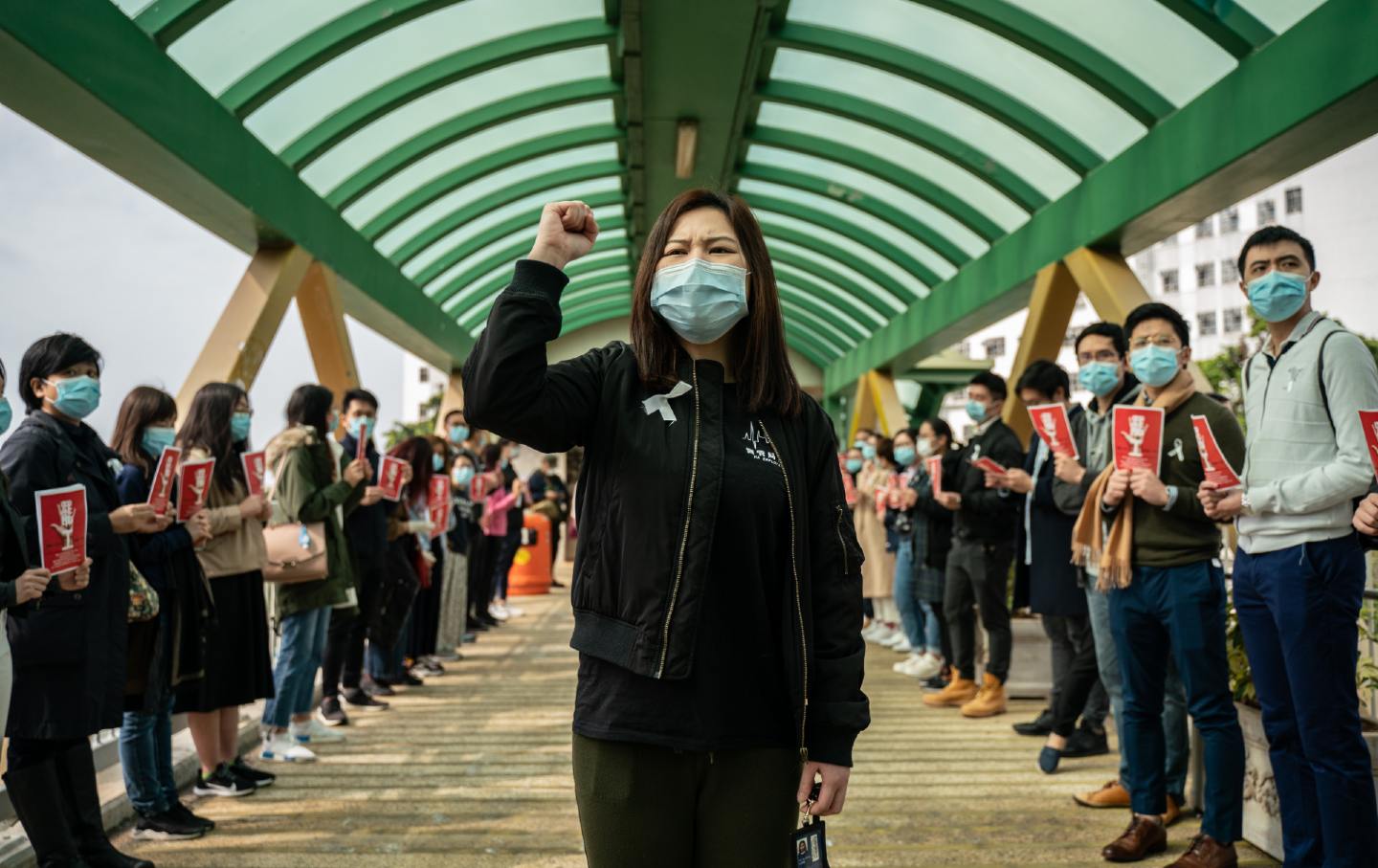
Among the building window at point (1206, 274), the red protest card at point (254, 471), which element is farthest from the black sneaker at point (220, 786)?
the building window at point (1206, 274)

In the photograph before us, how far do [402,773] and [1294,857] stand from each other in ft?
14.7

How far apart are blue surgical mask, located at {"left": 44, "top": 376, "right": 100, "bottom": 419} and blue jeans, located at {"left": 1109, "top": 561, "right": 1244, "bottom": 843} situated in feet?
→ 14.0

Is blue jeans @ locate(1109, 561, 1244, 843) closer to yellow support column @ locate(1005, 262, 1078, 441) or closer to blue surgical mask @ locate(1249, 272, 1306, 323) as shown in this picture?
blue surgical mask @ locate(1249, 272, 1306, 323)

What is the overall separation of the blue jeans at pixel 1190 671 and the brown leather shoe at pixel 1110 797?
0.82 meters

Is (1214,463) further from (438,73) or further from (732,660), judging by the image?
(438,73)

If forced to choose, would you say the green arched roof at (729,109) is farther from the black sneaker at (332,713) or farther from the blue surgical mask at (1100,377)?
the black sneaker at (332,713)

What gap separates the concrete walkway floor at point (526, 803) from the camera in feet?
15.9

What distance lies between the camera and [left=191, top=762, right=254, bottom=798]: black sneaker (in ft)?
19.0

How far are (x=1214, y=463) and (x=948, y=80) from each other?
6137mm

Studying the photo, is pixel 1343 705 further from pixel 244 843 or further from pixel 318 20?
pixel 318 20

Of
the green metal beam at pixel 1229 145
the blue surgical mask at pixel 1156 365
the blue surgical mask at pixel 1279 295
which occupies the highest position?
the green metal beam at pixel 1229 145

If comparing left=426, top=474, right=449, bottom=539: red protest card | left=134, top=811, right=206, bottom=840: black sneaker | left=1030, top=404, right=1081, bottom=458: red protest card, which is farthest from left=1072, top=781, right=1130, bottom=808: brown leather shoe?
left=426, top=474, right=449, bottom=539: red protest card

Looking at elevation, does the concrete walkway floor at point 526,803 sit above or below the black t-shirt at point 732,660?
below

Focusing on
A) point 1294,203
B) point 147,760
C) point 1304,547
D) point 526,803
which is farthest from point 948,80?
point 1294,203
